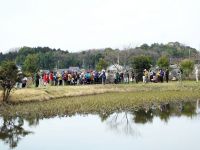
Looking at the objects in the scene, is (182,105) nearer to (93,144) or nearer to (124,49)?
(93,144)

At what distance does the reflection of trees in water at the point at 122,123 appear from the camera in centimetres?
1711

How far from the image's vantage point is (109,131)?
17.2 metres

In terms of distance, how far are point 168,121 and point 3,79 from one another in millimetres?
11568

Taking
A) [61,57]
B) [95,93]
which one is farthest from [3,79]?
[61,57]

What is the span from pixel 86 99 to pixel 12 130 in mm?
9017

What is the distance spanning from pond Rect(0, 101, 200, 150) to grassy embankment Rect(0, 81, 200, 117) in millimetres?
1374

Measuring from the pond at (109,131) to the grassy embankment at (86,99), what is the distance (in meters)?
1.37

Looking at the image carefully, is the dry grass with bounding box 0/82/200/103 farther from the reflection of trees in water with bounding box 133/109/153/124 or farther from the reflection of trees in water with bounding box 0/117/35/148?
the reflection of trees in water with bounding box 133/109/153/124

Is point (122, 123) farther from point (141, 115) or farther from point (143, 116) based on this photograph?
point (141, 115)

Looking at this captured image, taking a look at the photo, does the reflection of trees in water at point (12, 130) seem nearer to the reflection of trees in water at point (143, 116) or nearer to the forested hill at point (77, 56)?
the reflection of trees in water at point (143, 116)

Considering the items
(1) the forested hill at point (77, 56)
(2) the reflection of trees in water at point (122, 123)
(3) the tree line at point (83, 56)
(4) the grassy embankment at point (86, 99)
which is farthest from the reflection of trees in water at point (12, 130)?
(1) the forested hill at point (77, 56)

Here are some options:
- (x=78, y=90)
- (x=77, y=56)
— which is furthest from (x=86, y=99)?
(x=77, y=56)

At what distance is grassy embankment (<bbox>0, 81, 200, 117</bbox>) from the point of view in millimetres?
22195

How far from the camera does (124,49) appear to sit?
7644 cm
